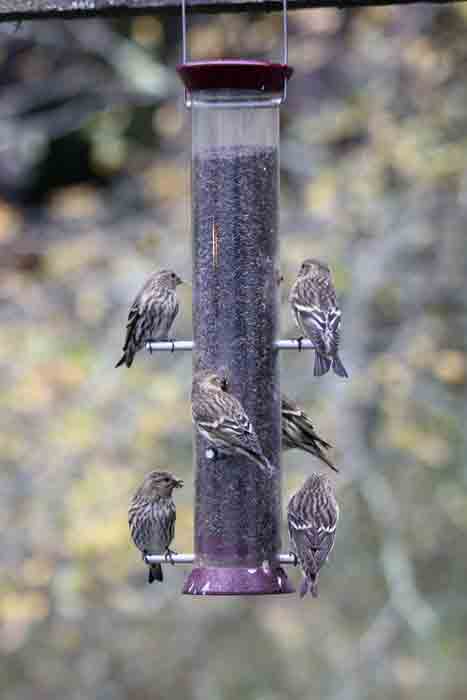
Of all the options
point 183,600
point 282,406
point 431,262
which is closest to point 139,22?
point 431,262

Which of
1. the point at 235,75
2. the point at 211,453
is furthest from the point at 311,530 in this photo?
the point at 235,75

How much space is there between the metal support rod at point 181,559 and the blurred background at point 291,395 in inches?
209

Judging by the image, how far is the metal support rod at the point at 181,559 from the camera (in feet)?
24.1

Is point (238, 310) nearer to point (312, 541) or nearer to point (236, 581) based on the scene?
point (312, 541)

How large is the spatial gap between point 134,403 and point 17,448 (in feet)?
3.22

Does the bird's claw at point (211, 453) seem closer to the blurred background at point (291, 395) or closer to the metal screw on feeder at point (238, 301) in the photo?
the metal screw on feeder at point (238, 301)

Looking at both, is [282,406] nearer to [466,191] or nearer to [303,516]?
[303,516]

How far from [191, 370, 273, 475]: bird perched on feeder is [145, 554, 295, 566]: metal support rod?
39 cm

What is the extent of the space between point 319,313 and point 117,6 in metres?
1.86

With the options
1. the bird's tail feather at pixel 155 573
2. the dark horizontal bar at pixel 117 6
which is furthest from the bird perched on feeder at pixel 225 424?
the dark horizontal bar at pixel 117 6

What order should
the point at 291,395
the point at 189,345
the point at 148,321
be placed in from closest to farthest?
the point at 189,345 → the point at 148,321 → the point at 291,395

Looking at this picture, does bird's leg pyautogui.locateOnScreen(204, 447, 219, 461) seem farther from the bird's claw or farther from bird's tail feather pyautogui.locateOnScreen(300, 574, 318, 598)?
bird's tail feather pyautogui.locateOnScreen(300, 574, 318, 598)

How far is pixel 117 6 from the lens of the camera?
6.44 m

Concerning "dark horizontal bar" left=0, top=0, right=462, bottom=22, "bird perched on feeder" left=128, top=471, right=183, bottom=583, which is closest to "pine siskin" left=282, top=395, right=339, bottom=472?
"bird perched on feeder" left=128, top=471, right=183, bottom=583
